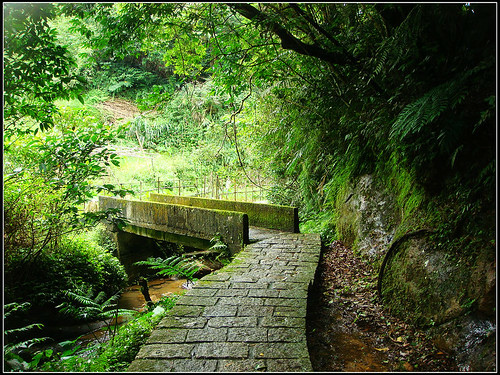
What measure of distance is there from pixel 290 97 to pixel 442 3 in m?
3.91

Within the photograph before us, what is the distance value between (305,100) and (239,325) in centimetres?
467

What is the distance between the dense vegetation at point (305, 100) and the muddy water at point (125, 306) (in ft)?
1.85

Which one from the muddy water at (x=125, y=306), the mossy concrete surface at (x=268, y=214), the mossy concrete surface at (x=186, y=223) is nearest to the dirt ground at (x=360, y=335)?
the muddy water at (x=125, y=306)

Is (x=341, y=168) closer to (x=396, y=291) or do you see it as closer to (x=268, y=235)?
(x=268, y=235)

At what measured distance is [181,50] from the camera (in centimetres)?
474

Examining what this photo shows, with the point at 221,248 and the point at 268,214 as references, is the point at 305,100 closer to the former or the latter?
the point at 268,214

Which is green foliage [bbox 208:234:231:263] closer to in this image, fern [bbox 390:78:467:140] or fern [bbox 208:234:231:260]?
fern [bbox 208:234:231:260]

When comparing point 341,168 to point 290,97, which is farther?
point 290,97

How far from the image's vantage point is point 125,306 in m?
6.64

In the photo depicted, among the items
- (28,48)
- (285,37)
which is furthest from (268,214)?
(28,48)

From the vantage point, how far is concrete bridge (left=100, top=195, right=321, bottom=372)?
212 cm

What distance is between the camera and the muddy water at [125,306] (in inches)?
200

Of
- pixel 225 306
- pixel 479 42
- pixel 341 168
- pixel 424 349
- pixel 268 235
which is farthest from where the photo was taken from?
pixel 268 235

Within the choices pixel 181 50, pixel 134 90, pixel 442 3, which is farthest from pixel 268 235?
pixel 134 90
